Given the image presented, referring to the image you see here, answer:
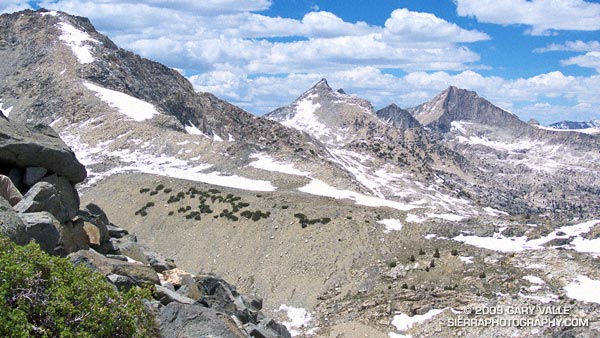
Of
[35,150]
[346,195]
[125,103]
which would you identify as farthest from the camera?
[125,103]

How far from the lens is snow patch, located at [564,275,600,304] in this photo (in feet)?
106

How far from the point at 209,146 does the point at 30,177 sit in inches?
2670

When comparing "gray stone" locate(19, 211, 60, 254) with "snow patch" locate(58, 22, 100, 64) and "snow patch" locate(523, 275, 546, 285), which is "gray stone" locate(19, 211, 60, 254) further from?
"snow patch" locate(58, 22, 100, 64)

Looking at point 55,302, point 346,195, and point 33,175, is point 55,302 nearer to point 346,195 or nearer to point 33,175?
point 33,175

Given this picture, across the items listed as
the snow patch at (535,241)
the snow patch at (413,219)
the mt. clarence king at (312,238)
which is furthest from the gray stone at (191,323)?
the snow patch at (413,219)

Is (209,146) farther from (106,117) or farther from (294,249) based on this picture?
(294,249)

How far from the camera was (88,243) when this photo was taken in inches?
839

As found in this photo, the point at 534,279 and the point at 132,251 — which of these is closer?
the point at 132,251

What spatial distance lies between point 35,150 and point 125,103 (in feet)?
303

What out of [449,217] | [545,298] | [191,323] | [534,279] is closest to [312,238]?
[449,217]

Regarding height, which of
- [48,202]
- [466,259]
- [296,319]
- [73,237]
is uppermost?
[48,202]

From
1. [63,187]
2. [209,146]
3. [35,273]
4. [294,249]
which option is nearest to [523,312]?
[294,249]

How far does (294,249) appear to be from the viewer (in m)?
48.5

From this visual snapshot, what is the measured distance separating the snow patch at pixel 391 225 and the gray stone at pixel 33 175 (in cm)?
3161
